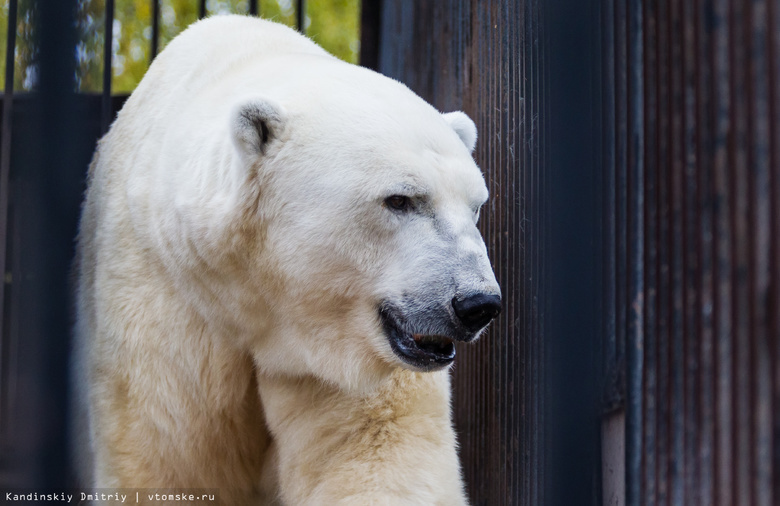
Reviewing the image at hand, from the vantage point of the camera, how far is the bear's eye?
1986 mm

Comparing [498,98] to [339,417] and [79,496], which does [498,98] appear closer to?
[339,417]

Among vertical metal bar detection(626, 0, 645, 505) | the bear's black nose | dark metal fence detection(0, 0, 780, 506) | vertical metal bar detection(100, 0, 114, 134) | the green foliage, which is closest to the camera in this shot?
dark metal fence detection(0, 0, 780, 506)

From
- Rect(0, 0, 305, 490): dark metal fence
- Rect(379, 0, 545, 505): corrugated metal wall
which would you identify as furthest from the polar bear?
Rect(0, 0, 305, 490): dark metal fence

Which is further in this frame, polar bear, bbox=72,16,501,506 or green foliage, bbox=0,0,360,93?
green foliage, bbox=0,0,360,93

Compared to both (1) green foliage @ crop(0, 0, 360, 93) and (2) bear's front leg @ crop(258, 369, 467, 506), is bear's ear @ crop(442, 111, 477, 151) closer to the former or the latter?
(2) bear's front leg @ crop(258, 369, 467, 506)

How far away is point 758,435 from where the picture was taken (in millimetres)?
1255

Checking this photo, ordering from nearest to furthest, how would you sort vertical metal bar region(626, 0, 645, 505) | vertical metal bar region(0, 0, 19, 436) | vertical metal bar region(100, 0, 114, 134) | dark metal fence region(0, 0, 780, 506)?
dark metal fence region(0, 0, 780, 506) → vertical metal bar region(626, 0, 645, 505) → vertical metal bar region(100, 0, 114, 134) → vertical metal bar region(0, 0, 19, 436)

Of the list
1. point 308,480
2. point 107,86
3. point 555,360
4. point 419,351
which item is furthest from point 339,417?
point 107,86

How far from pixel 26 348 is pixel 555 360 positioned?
2.76 ft

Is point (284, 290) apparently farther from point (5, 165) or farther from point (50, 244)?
Answer: point (5, 165)

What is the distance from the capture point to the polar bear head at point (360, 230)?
1948mm

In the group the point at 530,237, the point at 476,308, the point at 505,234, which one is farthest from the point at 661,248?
the point at 505,234

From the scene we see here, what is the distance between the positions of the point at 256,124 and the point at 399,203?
42cm

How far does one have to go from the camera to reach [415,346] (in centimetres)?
205
